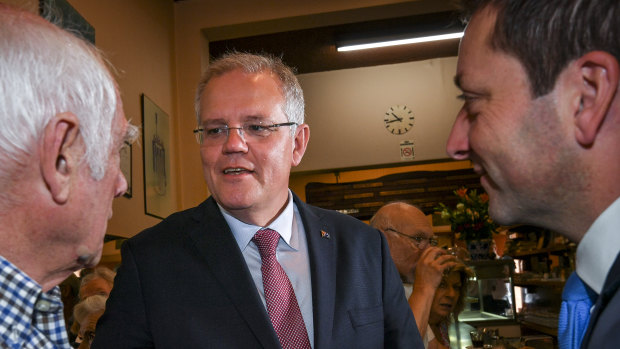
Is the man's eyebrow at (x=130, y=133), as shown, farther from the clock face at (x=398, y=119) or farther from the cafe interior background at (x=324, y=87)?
the clock face at (x=398, y=119)

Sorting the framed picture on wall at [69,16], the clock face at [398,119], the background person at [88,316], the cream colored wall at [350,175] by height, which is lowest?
the background person at [88,316]

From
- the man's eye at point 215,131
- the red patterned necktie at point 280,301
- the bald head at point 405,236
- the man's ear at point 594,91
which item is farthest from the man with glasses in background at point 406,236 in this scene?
the man's ear at point 594,91

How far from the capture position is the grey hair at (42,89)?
2.94 feet

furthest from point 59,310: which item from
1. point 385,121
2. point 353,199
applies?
point 353,199

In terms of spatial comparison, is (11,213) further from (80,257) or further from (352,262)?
(352,262)

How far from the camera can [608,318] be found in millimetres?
836

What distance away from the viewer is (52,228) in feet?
3.16

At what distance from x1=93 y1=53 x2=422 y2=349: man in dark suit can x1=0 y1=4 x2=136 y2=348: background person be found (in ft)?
1.78

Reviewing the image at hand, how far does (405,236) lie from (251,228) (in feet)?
5.04

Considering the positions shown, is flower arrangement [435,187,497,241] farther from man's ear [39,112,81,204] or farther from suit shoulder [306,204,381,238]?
man's ear [39,112,81,204]

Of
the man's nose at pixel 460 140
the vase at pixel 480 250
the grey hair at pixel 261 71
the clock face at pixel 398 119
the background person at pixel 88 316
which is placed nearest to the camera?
the man's nose at pixel 460 140

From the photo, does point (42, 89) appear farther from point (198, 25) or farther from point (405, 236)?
point (198, 25)

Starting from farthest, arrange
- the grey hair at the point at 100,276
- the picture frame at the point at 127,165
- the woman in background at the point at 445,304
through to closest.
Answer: the picture frame at the point at 127,165, the woman in background at the point at 445,304, the grey hair at the point at 100,276

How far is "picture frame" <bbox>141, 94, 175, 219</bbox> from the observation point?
3919mm
